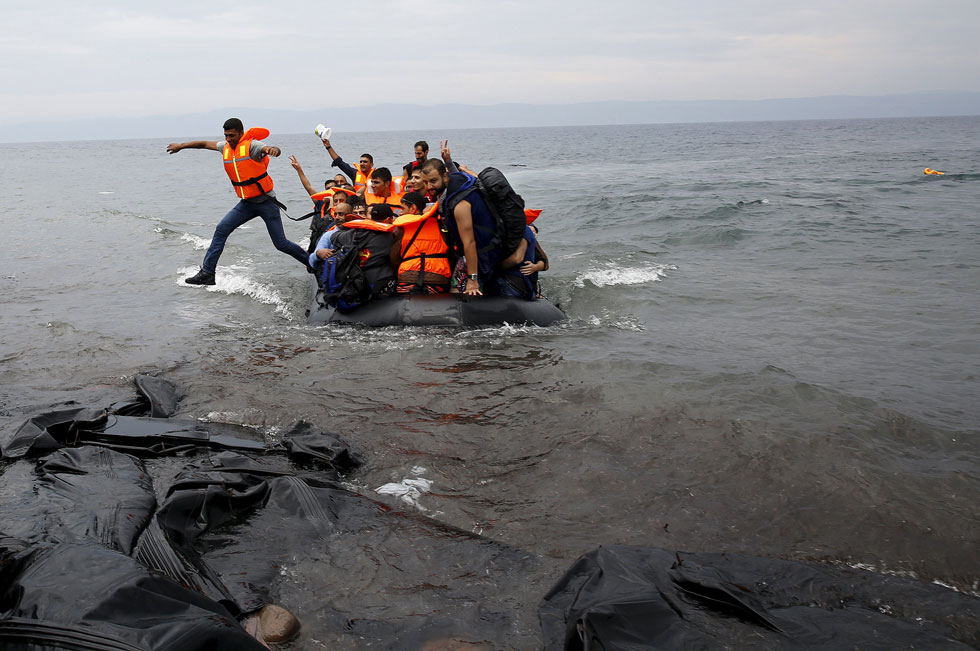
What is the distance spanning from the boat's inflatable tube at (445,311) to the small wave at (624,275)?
3550mm

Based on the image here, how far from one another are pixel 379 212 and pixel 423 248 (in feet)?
2.67

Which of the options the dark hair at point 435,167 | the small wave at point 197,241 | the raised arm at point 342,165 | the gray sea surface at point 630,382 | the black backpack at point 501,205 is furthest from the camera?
the small wave at point 197,241

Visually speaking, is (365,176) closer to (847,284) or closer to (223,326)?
(223,326)

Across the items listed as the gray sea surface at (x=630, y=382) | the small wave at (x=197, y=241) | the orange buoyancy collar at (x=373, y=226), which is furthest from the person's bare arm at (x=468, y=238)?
the small wave at (x=197, y=241)

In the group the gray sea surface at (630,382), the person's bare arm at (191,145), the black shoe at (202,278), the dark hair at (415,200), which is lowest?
the gray sea surface at (630,382)

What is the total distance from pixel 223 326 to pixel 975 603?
8.35 m

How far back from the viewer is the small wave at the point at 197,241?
54.3ft

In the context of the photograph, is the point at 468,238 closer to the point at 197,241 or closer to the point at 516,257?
the point at 516,257

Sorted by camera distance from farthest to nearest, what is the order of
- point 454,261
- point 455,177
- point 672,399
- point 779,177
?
1. point 779,177
2. point 454,261
3. point 455,177
4. point 672,399

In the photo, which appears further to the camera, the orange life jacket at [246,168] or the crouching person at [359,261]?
the orange life jacket at [246,168]

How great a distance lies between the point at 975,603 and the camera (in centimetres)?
353

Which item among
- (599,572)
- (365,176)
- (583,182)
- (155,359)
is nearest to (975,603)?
(599,572)

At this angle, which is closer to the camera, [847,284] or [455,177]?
[455,177]

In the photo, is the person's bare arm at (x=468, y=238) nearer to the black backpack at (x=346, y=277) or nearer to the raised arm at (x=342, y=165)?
the black backpack at (x=346, y=277)
